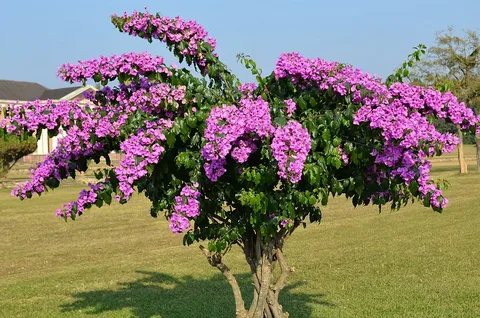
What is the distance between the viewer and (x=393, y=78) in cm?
665

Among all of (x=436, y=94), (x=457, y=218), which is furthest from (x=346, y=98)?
(x=457, y=218)

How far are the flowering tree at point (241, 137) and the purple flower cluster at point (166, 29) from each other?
0.03ft

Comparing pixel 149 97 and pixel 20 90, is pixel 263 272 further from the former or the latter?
pixel 20 90

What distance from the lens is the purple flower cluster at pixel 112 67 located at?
6227 millimetres

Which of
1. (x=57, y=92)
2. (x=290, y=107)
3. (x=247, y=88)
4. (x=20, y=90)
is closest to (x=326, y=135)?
(x=290, y=107)

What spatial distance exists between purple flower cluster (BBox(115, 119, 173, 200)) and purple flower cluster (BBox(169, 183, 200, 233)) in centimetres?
40

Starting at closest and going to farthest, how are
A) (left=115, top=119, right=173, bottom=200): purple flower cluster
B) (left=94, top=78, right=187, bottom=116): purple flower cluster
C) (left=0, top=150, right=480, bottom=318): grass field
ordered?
(left=115, top=119, right=173, bottom=200): purple flower cluster < (left=94, top=78, right=187, bottom=116): purple flower cluster < (left=0, top=150, right=480, bottom=318): grass field

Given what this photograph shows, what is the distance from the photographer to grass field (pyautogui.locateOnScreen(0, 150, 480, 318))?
10.4 m

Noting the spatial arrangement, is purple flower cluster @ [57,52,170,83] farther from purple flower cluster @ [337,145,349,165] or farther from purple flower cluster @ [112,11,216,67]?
purple flower cluster @ [337,145,349,165]

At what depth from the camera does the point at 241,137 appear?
18.6ft

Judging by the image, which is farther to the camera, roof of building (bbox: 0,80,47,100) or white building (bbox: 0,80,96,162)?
roof of building (bbox: 0,80,47,100)

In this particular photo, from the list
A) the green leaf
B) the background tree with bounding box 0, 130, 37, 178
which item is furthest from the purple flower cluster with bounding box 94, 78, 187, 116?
the background tree with bounding box 0, 130, 37, 178

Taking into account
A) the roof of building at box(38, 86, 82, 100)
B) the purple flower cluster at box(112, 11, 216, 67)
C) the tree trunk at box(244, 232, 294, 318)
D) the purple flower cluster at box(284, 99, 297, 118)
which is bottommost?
the tree trunk at box(244, 232, 294, 318)

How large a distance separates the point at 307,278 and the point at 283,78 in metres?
6.69
